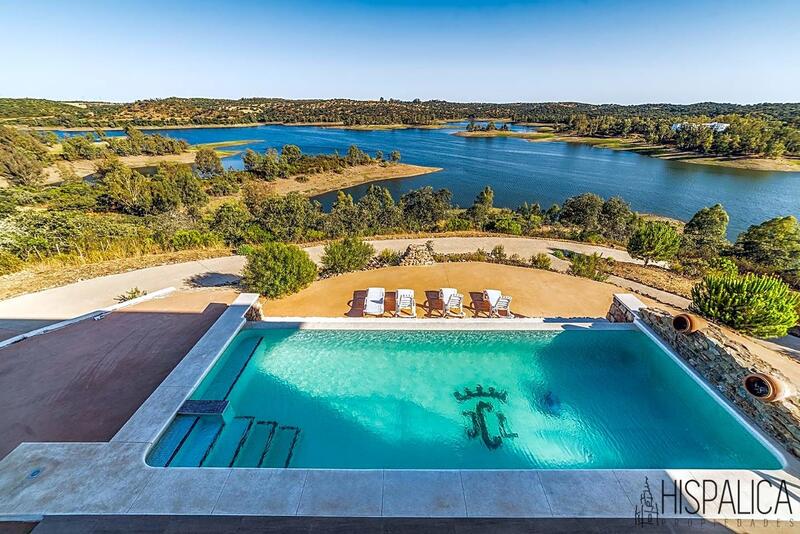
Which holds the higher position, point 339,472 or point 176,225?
→ point 339,472

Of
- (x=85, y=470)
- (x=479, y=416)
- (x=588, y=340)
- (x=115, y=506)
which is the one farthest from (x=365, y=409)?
(x=588, y=340)

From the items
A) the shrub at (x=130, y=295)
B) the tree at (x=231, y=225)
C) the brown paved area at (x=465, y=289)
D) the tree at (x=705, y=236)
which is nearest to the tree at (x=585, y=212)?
the tree at (x=705, y=236)

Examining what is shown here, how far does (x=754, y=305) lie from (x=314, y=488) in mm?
8962

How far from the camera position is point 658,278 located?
11.9 m

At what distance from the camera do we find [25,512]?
382cm

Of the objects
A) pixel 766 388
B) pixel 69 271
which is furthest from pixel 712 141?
pixel 69 271

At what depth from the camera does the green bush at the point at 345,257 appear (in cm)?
Answer: 1059

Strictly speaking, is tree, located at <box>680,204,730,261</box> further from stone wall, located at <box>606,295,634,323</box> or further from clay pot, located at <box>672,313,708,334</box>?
clay pot, located at <box>672,313,708,334</box>

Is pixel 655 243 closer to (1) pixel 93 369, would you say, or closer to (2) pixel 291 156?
(1) pixel 93 369

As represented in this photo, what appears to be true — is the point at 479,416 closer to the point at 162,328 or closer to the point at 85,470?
the point at 85,470

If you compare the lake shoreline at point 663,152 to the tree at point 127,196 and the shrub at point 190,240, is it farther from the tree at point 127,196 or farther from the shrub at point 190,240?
the tree at point 127,196

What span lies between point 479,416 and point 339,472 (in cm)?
251

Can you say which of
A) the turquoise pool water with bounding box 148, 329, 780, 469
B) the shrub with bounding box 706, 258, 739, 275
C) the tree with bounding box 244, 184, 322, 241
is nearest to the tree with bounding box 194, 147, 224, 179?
the tree with bounding box 244, 184, 322, 241

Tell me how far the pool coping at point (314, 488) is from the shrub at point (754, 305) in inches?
132
